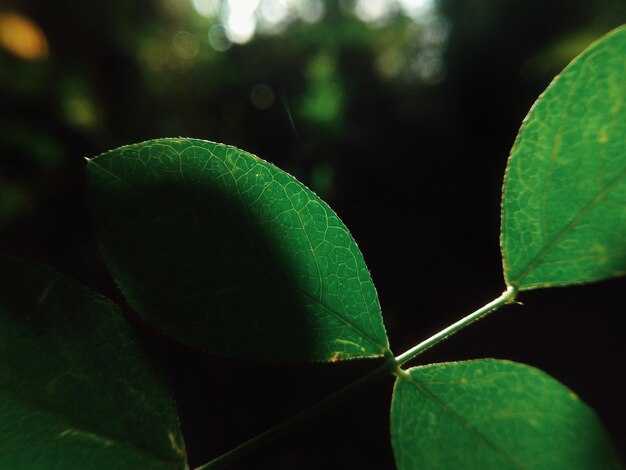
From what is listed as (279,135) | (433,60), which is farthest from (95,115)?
(433,60)

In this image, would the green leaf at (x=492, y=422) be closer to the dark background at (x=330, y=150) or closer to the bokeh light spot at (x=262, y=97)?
the dark background at (x=330, y=150)

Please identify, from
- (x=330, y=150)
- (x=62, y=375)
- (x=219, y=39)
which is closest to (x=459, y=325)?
(x=62, y=375)

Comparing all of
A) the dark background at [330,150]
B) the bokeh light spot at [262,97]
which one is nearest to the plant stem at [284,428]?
the dark background at [330,150]

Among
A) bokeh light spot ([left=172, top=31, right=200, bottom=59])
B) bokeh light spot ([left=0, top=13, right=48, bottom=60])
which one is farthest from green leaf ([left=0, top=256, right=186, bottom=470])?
bokeh light spot ([left=172, top=31, right=200, bottom=59])

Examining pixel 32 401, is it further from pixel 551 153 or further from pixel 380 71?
pixel 380 71

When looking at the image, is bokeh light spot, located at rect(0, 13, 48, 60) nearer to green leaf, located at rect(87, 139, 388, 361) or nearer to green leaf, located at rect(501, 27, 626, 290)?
green leaf, located at rect(87, 139, 388, 361)

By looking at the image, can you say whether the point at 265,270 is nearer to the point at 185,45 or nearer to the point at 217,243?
the point at 217,243
